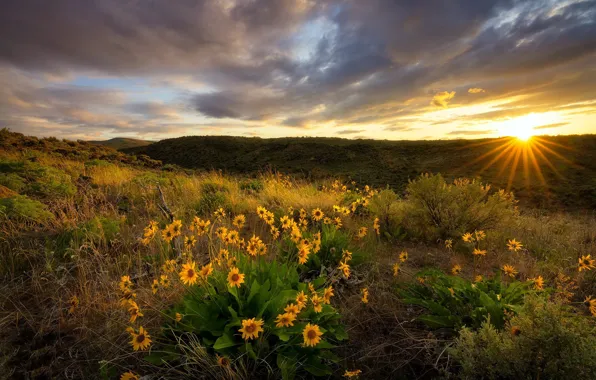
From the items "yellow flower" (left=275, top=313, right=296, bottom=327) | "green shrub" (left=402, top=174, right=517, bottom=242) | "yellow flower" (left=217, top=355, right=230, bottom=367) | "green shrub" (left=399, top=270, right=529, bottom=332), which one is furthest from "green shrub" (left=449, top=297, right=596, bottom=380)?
"green shrub" (left=402, top=174, right=517, bottom=242)

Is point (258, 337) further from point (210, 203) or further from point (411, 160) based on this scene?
point (411, 160)

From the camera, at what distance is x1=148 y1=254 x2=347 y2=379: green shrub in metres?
2.14

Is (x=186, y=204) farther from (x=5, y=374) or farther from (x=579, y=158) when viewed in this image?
(x=579, y=158)

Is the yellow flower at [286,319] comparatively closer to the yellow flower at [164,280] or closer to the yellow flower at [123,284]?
the yellow flower at [123,284]

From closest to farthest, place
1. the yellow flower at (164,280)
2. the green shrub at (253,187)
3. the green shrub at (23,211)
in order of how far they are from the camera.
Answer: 1. the yellow flower at (164,280)
2. the green shrub at (23,211)
3. the green shrub at (253,187)

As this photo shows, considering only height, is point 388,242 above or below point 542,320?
below

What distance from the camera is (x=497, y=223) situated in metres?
5.54

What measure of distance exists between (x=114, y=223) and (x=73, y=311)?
2104 millimetres

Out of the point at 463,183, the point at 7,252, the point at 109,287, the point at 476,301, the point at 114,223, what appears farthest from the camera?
the point at 463,183

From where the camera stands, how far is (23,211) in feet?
15.9

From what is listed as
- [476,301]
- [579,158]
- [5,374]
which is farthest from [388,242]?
[579,158]

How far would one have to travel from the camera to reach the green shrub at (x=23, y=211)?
4805mm

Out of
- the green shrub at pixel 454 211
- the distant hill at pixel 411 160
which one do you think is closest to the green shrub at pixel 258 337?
the green shrub at pixel 454 211

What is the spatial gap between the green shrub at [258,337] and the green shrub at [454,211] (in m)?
3.72
